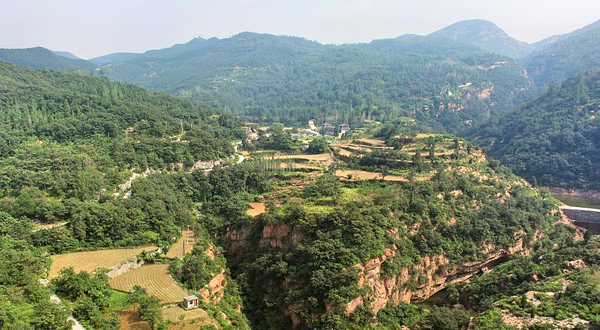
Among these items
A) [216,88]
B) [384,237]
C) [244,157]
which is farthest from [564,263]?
[216,88]

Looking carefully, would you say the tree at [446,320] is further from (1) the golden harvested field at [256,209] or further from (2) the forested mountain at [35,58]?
(2) the forested mountain at [35,58]

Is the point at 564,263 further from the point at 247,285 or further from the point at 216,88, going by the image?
the point at 216,88

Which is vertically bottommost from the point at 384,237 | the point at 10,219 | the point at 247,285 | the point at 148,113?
the point at 247,285

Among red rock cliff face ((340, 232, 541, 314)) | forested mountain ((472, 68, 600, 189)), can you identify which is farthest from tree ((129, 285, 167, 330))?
forested mountain ((472, 68, 600, 189))

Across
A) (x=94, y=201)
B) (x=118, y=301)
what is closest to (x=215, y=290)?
(x=118, y=301)

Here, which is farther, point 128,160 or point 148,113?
point 148,113

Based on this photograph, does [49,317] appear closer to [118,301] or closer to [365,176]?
[118,301]
